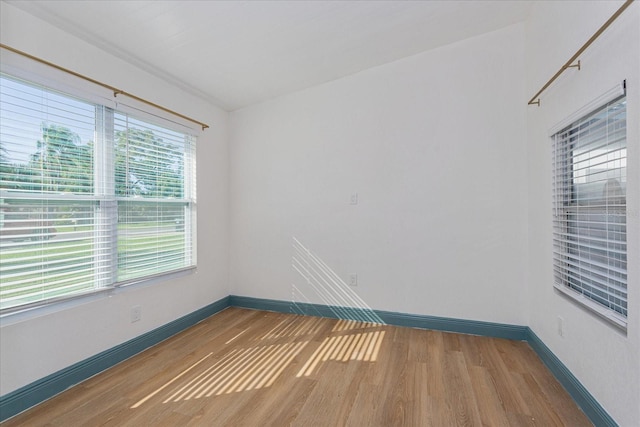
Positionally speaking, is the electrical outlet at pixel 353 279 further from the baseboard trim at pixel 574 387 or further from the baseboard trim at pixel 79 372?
the baseboard trim at pixel 79 372

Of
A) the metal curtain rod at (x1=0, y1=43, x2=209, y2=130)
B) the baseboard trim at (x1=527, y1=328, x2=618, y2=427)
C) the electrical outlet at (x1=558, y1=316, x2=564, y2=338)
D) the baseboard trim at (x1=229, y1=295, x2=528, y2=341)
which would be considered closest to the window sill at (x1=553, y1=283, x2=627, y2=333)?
the electrical outlet at (x1=558, y1=316, x2=564, y2=338)

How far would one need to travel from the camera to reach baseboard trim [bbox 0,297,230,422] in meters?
1.73

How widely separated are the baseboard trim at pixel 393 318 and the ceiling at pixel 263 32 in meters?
2.47

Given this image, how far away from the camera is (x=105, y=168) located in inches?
88.7

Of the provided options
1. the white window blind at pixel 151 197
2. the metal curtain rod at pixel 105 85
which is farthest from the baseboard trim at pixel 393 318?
the metal curtain rod at pixel 105 85

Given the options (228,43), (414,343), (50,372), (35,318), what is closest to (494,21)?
(228,43)

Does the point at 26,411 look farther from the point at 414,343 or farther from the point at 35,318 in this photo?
the point at 414,343

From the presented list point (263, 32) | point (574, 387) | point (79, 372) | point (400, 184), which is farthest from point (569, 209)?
point (79, 372)

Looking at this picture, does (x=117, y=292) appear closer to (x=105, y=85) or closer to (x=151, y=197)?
(x=151, y=197)

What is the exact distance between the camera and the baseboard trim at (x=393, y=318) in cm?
268

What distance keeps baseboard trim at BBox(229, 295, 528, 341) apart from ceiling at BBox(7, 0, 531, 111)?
97.4 inches

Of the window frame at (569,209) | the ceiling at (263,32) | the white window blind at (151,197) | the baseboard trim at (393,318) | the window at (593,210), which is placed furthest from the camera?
the baseboard trim at (393,318)

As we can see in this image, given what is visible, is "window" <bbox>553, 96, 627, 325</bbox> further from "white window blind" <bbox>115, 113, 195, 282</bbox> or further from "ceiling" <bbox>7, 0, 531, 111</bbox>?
"white window blind" <bbox>115, 113, 195, 282</bbox>

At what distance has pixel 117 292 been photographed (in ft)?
7.57
